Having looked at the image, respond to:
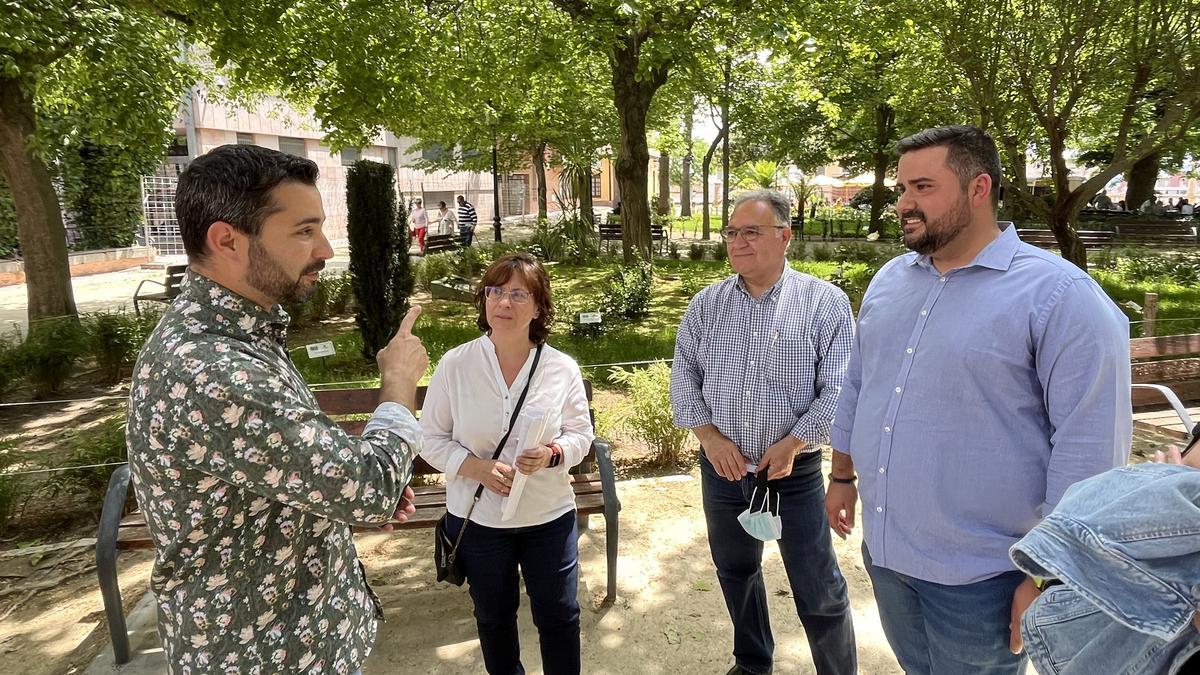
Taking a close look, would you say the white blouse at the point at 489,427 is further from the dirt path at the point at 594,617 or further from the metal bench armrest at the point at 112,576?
the metal bench armrest at the point at 112,576

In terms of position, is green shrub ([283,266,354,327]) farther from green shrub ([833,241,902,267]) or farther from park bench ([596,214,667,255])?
green shrub ([833,241,902,267])

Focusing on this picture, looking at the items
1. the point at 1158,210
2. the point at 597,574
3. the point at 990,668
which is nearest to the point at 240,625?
the point at 990,668

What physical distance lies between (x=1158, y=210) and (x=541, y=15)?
82.7 feet

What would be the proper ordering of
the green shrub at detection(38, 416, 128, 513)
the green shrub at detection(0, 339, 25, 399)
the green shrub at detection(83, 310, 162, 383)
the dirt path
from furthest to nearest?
the green shrub at detection(83, 310, 162, 383) → the green shrub at detection(0, 339, 25, 399) → the green shrub at detection(38, 416, 128, 513) → the dirt path

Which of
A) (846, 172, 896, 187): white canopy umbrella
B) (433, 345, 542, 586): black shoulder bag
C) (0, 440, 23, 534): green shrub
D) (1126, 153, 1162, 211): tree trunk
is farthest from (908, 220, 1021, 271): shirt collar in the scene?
(1126, 153, 1162, 211): tree trunk

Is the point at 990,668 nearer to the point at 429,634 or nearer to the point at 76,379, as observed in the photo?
the point at 429,634

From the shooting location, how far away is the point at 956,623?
6.33 ft

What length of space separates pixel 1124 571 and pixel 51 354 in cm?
883

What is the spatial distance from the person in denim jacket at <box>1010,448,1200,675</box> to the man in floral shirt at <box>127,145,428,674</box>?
3.95ft

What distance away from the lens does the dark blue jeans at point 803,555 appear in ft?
8.80

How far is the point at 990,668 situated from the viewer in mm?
1899

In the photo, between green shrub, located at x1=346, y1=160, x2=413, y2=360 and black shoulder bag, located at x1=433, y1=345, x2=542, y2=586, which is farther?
green shrub, located at x1=346, y1=160, x2=413, y2=360

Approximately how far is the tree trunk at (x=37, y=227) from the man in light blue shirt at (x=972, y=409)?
1018cm

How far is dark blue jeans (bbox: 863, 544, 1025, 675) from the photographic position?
1.89 m
